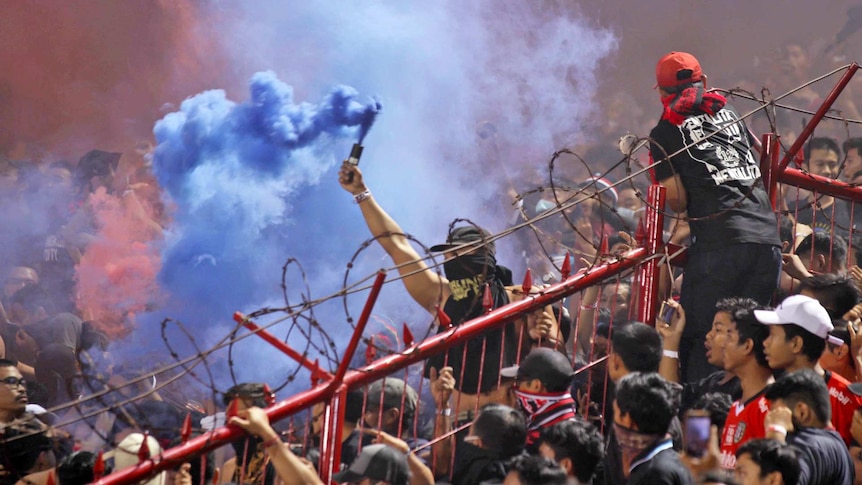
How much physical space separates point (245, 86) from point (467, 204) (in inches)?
120

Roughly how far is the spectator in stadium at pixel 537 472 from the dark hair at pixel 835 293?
7.23 ft

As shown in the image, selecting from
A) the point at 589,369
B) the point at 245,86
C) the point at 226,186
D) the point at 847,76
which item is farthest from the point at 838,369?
the point at 245,86

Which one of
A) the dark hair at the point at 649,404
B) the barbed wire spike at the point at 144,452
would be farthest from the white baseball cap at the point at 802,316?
the barbed wire spike at the point at 144,452

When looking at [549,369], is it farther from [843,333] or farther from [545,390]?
[843,333]

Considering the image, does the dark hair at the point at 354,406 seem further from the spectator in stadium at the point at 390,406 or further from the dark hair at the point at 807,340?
the dark hair at the point at 807,340

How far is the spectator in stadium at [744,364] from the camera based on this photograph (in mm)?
4969

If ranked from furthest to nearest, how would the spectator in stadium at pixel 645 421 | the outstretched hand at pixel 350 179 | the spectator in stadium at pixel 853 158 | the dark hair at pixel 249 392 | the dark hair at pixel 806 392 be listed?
Answer: 1. the spectator in stadium at pixel 853 158
2. the outstretched hand at pixel 350 179
3. the dark hair at pixel 249 392
4. the dark hair at pixel 806 392
5. the spectator in stadium at pixel 645 421

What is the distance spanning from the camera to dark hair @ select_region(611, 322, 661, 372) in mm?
5238

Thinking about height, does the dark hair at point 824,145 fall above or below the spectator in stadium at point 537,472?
above

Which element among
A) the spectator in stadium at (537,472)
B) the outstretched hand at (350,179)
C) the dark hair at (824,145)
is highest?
the outstretched hand at (350,179)

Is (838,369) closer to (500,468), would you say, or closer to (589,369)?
(589,369)

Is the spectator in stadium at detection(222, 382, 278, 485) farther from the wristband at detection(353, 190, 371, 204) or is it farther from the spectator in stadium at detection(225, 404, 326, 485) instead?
the wristband at detection(353, 190, 371, 204)

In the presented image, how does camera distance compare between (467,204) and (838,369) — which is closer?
(838,369)

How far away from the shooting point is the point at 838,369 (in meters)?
5.58
